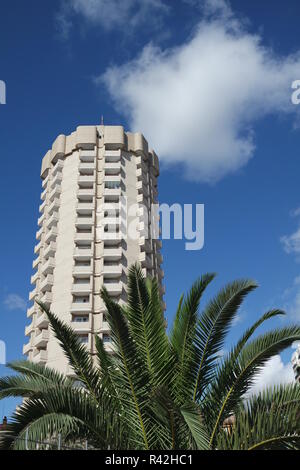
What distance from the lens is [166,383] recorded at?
407 inches

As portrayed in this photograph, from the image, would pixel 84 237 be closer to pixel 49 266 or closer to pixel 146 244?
pixel 49 266

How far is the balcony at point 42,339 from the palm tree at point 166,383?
1524 inches

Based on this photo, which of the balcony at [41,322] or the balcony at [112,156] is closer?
the balcony at [41,322]

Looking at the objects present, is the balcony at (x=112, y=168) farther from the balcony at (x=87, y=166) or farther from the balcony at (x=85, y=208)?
the balcony at (x=85, y=208)

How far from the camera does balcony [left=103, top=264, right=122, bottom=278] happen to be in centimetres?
5047

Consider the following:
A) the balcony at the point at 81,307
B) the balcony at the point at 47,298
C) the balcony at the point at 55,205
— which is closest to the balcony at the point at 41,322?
the balcony at the point at 47,298

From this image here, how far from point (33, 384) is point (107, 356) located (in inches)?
94.4

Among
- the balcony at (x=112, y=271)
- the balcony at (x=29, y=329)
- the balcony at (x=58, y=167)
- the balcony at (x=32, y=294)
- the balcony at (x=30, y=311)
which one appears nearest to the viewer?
the balcony at (x=112, y=271)

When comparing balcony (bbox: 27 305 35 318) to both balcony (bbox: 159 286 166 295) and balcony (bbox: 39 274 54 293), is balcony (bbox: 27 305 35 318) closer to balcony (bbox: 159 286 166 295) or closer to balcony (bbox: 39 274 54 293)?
balcony (bbox: 39 274 54 293)

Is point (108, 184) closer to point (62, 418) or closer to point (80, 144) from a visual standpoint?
point (80, 144)

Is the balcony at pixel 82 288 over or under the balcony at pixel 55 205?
under

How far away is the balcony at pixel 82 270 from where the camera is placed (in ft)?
167

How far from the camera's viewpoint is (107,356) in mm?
12016
